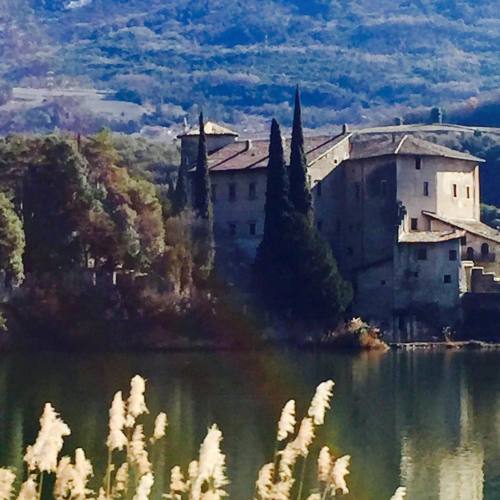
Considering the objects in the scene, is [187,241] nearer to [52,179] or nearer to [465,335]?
[52,179]

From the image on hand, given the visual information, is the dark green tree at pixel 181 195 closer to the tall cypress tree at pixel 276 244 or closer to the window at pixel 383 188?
the tall cypress tree at pixel 276 244

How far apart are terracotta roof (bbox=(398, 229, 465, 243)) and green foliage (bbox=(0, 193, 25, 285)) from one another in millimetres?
16979

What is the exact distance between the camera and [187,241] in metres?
74.0

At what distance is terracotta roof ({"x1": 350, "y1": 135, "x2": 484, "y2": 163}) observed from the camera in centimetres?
8038

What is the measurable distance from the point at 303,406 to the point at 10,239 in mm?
23074

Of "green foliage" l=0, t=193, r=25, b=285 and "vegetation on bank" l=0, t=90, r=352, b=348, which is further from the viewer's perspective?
"vegetation on bank" l=0, t=90, r=352, b=348

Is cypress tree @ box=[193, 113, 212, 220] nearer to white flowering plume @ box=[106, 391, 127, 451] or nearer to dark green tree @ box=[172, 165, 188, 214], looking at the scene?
dark green tree @ box=[172, 165, 188, 214]

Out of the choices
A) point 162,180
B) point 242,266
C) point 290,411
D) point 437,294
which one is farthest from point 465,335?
point 290,411

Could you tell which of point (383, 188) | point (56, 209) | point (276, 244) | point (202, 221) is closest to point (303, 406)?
point (276, 244)

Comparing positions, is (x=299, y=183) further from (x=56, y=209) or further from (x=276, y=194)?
(x=56, y=209)

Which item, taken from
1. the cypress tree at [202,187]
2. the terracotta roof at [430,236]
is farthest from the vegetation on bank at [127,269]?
the terracotta roof at [430,236]

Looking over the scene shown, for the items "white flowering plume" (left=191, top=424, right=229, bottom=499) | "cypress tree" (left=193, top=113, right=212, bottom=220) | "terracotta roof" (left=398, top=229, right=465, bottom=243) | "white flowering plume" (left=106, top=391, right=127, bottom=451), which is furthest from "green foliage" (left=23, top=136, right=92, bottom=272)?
"white flowering plume" (left=191, top=424, right=229, bottom=499)

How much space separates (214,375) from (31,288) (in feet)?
49.2

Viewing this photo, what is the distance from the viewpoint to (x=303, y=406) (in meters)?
45.8
